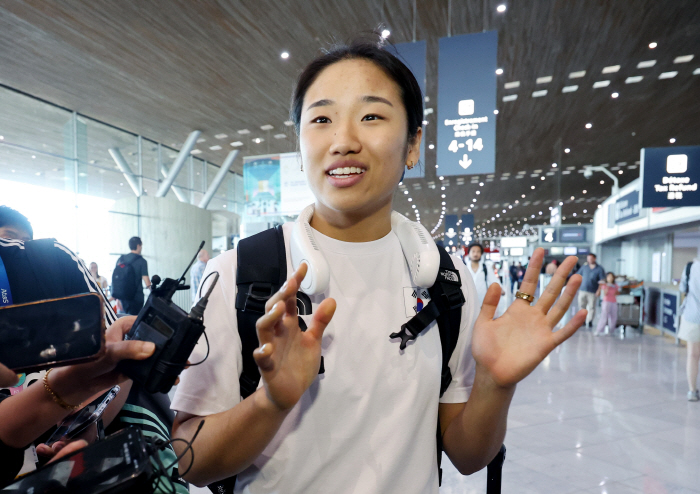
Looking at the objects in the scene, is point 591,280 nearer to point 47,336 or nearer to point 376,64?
point 376,64

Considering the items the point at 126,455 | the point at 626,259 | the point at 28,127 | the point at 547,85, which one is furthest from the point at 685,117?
the point at 28,127

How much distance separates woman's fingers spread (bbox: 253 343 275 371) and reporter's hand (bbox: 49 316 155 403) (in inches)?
7.0

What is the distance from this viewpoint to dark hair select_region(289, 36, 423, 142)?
1142mm

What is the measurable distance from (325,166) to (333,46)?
416 mm

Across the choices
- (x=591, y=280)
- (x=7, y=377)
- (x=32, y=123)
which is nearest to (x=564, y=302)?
(x=7, y=377)

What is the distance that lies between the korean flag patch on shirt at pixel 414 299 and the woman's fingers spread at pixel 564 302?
0.31 metres

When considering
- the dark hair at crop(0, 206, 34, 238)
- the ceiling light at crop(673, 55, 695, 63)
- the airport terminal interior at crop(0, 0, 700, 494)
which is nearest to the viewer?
the dark hair at crop(0, 206, 34, 238)

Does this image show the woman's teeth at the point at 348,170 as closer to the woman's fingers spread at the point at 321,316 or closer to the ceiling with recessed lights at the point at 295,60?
the woman's fingers spread at the point at 321,316

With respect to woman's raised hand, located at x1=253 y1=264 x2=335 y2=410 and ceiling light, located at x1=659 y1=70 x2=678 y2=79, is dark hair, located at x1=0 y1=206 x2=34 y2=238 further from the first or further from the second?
ceiling light, located at x1=659 y1=70 x2=678 y2=79

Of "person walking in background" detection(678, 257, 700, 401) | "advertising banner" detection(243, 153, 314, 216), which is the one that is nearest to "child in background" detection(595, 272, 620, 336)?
"person walking in background" detection(678, 257, 700, 401)

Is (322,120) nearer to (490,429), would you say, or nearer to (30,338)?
(30,338)

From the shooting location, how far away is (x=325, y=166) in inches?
42.1

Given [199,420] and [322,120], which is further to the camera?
[322,120]

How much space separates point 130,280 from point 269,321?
6071 mm
